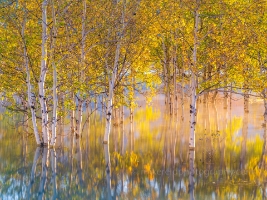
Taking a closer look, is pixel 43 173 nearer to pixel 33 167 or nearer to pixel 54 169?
pixel 54 169

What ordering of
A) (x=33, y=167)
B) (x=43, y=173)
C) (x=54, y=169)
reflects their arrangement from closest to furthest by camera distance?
(x=43, y=173) < (x=54, y=169) < (x=33, y=167)

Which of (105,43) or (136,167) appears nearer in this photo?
(136,167)

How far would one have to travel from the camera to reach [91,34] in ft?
126

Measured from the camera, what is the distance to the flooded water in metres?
19.7

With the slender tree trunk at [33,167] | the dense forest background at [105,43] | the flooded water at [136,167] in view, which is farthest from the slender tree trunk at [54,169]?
the dense forest background at [105,43]

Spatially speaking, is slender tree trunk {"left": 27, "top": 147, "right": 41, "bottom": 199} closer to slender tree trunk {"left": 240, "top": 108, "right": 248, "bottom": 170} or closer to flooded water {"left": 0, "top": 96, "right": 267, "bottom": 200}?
flooded water {"left": 0, "top": 96, "right": 267, "bottom": 200}

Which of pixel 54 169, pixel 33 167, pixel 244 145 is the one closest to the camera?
pixel 54 169

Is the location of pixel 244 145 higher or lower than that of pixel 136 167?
higher

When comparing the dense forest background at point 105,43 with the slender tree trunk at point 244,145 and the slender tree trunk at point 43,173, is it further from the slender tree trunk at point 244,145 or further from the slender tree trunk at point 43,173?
the slender tree trunk at point 244,145

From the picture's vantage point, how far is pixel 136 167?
25719 millimetres

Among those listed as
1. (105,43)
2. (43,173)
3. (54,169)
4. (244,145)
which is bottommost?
(43,173)

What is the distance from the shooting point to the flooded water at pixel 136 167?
19.7 meters

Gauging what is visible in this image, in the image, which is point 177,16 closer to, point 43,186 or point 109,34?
point 109,34

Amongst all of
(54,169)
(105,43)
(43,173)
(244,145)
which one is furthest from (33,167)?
(244,145)
